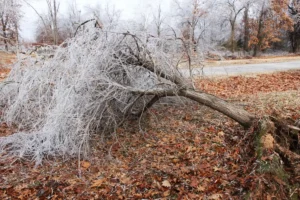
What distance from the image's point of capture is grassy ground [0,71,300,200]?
2.99 metres

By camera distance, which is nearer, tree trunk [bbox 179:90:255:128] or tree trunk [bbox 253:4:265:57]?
tree trunk [bbox 179:90:255:128]

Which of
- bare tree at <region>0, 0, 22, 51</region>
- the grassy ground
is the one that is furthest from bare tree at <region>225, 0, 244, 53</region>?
the grassy ground

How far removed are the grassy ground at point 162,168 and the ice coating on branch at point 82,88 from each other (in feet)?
0.93

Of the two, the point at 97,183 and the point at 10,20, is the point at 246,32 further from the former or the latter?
the point at 97,183

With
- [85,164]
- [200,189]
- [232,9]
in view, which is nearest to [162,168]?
[200,189]

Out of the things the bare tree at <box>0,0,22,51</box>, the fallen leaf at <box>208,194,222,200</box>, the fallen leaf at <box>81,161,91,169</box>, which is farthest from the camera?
the bare tree at <box>0,0,22,51</box>

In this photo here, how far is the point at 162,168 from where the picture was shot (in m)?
3.43

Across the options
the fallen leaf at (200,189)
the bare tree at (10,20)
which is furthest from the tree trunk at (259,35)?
the fallen leaf at (200,189)

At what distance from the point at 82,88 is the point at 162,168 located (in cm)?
175

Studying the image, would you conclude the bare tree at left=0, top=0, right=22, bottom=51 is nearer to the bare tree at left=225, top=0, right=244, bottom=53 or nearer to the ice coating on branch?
the ice coating on branch

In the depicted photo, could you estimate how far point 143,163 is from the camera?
3578 millimetres

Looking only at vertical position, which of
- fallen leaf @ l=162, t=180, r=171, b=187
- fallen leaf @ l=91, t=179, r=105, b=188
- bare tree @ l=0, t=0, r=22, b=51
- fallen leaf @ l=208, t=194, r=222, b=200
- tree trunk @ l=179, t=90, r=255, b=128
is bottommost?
fallen leaf @ l=208, t=194, r=222, b=200

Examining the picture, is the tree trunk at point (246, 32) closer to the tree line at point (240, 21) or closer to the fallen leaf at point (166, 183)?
the tree line at point (240, 21)

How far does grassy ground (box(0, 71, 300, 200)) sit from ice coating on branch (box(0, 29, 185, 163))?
0.93 feet
